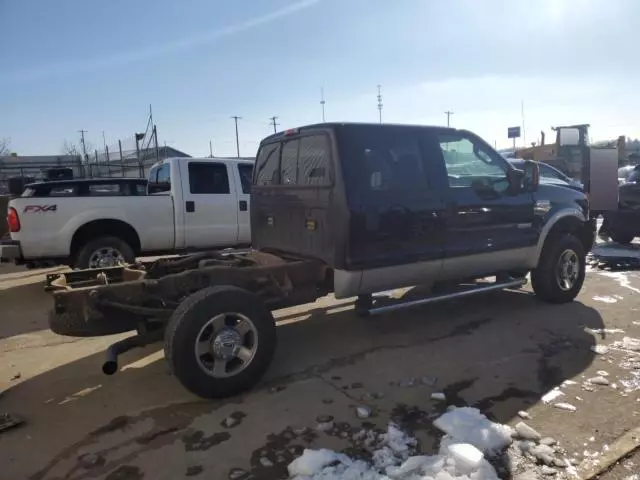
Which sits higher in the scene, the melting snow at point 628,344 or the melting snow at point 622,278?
the melting snow at point 622,278

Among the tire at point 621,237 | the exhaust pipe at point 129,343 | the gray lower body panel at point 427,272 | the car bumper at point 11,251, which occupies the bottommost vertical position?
the tire at point 621,237

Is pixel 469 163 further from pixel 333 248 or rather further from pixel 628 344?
pixel 628 344

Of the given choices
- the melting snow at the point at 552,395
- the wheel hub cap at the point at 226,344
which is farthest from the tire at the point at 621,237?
the wheel hub cap at the point at 226,344

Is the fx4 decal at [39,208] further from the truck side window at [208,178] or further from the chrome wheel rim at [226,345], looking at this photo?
the chrome wheel rim at [226,345]

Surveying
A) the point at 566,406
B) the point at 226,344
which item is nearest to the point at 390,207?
the point at 226,344

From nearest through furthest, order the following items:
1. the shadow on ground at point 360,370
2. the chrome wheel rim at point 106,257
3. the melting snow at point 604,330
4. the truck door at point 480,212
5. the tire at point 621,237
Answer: the shadow on ground at point 360,370 → the truck door at point 480,212 → the melting snow at point 604,330 → the chrome wheel rim at point 106,257 → the tire at point 621,237

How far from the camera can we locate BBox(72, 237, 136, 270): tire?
742cm

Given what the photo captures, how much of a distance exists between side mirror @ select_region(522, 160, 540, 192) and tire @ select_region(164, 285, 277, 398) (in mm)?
3352

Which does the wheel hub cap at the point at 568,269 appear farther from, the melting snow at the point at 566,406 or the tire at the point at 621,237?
the tire at the point at 621,237

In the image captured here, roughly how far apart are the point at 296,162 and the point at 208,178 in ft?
11.8

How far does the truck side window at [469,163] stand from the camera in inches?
206

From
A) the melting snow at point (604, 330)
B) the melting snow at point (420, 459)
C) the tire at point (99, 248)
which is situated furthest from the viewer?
the tire at point (99, 248)

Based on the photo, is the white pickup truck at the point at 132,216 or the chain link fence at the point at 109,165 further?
the chain link fence at the point at 109,165

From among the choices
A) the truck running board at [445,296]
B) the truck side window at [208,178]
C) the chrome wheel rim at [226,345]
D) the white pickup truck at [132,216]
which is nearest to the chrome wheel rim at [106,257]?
the white pickup truck at [132,216]
